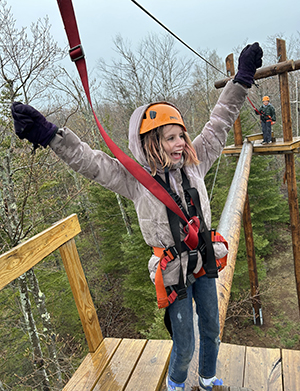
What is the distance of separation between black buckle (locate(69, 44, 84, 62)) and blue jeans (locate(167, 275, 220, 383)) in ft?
4.62

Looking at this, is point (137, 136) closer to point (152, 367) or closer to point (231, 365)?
point (152, 367)

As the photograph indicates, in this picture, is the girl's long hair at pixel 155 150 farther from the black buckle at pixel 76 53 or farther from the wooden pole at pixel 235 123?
the wooden pole at pixel 235 123

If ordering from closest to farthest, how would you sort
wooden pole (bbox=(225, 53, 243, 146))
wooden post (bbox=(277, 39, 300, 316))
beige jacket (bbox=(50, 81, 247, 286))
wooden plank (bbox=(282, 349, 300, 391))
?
beige jacket (bbox=(50, 81, 247, 286))
wooden plank (bbox=(282, 349, 300, 391))
wooden post (bbox=(277, 39, 300, 316))
wooden pole (bbox=(225, 53, 243, 146))

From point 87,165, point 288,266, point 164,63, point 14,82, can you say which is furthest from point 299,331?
point 164,63

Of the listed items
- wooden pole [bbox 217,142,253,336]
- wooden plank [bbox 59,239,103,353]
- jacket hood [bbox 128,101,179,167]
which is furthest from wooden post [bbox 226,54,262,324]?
jacket hood [bbox 128,101,179,167]

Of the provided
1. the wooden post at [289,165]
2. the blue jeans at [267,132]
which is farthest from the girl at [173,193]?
the blue jeans at [267,132]

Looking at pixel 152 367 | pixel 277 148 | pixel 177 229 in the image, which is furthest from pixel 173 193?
pixel 277 148

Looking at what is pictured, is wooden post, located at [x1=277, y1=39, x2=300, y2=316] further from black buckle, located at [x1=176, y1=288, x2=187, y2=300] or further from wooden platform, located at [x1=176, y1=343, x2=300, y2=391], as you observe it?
black buckle, located at [x1=176, y1=288, x2=187, y2=300]

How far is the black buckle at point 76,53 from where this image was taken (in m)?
1.19

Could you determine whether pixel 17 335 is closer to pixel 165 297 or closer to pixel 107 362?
pixel 107 362

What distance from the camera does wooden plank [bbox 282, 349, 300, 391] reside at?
194 cm

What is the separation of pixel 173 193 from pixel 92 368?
1.73 metres

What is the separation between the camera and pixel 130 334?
12.2m

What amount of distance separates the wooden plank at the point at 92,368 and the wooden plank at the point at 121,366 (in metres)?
0.04
